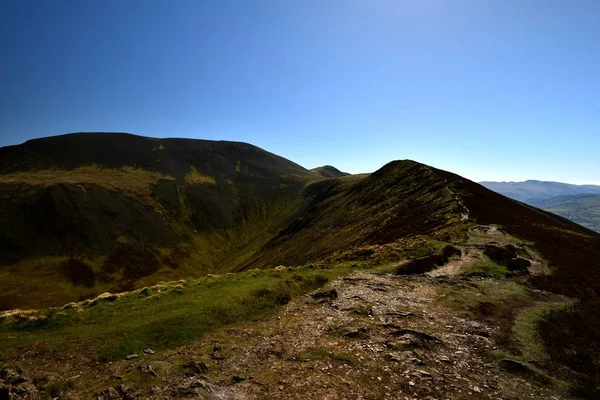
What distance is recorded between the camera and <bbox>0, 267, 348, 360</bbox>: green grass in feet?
65.9

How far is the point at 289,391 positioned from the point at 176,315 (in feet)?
38.1

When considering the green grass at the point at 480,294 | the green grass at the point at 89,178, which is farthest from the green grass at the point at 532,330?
the green grass at the point at 89,178

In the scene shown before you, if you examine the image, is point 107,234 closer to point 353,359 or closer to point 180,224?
point 180,224

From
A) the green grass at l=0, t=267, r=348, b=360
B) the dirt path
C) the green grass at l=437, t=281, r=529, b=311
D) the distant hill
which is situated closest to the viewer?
the dirt path

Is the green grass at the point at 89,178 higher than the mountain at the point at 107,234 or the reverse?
higher

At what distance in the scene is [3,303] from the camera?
87438 millimetres

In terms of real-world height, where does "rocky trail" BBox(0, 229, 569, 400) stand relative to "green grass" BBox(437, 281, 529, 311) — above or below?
below

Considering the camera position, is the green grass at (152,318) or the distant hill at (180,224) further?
the distant hill at (180,224)

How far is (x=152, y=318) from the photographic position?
23.5 metres

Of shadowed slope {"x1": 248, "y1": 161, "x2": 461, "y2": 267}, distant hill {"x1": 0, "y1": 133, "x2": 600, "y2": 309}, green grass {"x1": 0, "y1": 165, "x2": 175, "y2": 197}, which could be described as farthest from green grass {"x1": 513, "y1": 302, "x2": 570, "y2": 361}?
green grass {"x1": 0, "y1": 165, "x2": 175, "y2": 197}

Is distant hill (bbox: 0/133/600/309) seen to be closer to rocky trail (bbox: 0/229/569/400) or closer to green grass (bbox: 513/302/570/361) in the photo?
green grass (bbox: 513/302/570/361)

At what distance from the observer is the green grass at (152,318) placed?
20.1 meters

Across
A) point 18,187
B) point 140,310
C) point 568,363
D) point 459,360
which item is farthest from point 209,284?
point 18,187

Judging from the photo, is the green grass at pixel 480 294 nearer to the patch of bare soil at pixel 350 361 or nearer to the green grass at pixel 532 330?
the patch of bare soil at pixel 350 361
